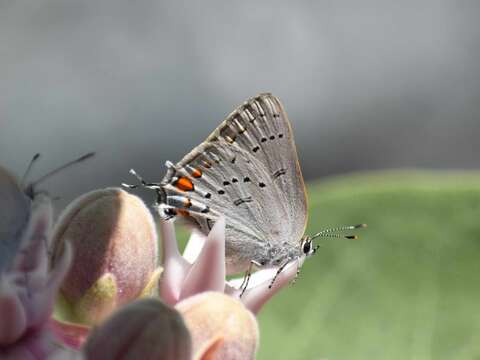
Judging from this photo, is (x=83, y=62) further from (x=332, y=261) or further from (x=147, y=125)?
(x=332, y=261)

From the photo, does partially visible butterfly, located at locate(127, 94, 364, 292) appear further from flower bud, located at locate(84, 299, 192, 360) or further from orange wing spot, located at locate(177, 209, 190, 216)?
flower bud, located at locate(84, 299, 192, 360)

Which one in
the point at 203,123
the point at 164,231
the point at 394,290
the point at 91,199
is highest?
the point at 91,199

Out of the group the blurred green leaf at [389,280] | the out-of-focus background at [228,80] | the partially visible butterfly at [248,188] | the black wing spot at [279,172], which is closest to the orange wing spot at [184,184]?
the partially visible butterfly at [248,188]

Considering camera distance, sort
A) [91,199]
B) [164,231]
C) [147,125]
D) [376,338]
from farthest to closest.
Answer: [147,125] → [376,338] → [164,231] → [91,199]

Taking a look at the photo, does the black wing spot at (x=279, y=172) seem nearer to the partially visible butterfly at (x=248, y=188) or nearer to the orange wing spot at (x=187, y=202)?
the partially visible butterfly at (x=248, y=188)

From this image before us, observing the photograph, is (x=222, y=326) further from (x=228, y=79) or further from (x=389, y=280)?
(x=228, y=79)

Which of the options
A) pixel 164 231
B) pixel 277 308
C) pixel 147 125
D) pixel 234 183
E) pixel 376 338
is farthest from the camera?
pixel 147 125

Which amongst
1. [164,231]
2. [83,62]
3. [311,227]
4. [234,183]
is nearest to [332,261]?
[311,227]

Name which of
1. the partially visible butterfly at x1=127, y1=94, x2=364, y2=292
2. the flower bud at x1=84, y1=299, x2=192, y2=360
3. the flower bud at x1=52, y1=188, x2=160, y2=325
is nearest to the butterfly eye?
the partially visible butterfly at x1=127, y1=94, x2=364, y2=292
